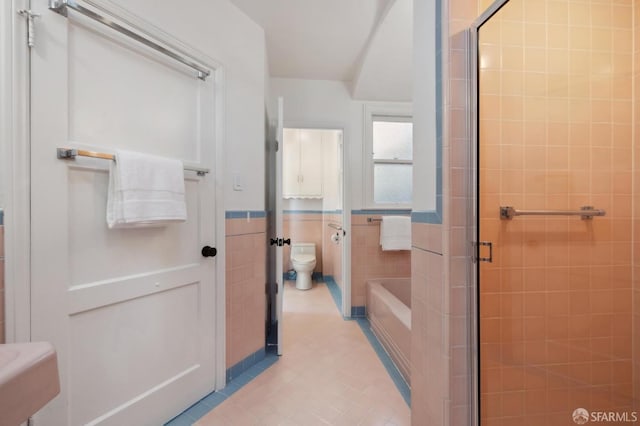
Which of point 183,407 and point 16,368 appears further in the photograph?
point 183,407

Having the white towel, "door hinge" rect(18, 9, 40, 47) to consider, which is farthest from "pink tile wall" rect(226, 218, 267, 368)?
the white towel

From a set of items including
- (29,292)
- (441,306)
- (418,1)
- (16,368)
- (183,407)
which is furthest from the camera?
(183,407)

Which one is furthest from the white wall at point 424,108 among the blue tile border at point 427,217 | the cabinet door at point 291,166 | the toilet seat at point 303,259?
the cabinet door at point 291,166

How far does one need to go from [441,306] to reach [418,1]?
1.32 m

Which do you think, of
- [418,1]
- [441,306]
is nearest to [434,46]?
[418,1]

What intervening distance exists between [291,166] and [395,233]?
1.99 meters

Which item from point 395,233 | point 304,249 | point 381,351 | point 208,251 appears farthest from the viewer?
point 304,249

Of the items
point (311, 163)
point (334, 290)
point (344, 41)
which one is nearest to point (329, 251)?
point (334, 290)

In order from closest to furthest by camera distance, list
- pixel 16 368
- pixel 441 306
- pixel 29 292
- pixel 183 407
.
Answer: pixel 16 368
pixel 29 292
pixel 441 306
pixel 183 407

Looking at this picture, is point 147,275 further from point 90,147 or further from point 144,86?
point 144,86

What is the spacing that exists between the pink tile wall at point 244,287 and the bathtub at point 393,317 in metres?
0.93

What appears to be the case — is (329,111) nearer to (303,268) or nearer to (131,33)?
(131,33)

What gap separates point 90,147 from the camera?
3.44 ft

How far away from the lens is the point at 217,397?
4.86ft
